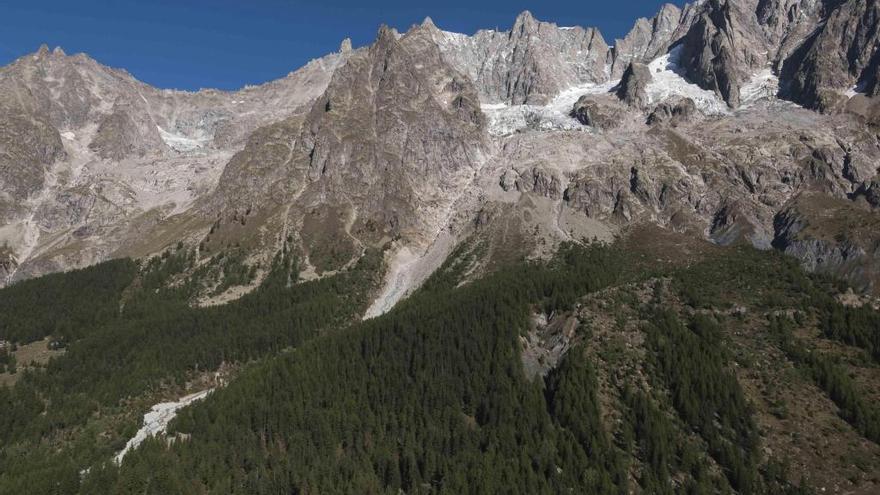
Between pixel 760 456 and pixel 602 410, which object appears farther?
pixel 602 410

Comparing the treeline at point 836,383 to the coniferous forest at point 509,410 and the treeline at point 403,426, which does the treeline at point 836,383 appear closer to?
the coniferous forest at point 509,410

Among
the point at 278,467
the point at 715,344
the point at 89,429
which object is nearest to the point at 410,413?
the point at 278,467

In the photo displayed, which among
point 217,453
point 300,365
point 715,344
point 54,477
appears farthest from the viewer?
point 300,365

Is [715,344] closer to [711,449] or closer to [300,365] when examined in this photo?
[711,449]

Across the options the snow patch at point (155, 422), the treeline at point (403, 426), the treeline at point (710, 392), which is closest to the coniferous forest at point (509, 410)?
the treeline at point (710, 392)

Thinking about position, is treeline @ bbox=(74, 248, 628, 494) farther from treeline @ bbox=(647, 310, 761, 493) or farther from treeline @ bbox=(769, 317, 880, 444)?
treeline @ bbox=(769, 317, 880, 444)

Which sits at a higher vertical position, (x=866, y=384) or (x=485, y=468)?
(x=866, y=384)

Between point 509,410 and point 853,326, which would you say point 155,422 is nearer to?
point 509,410
